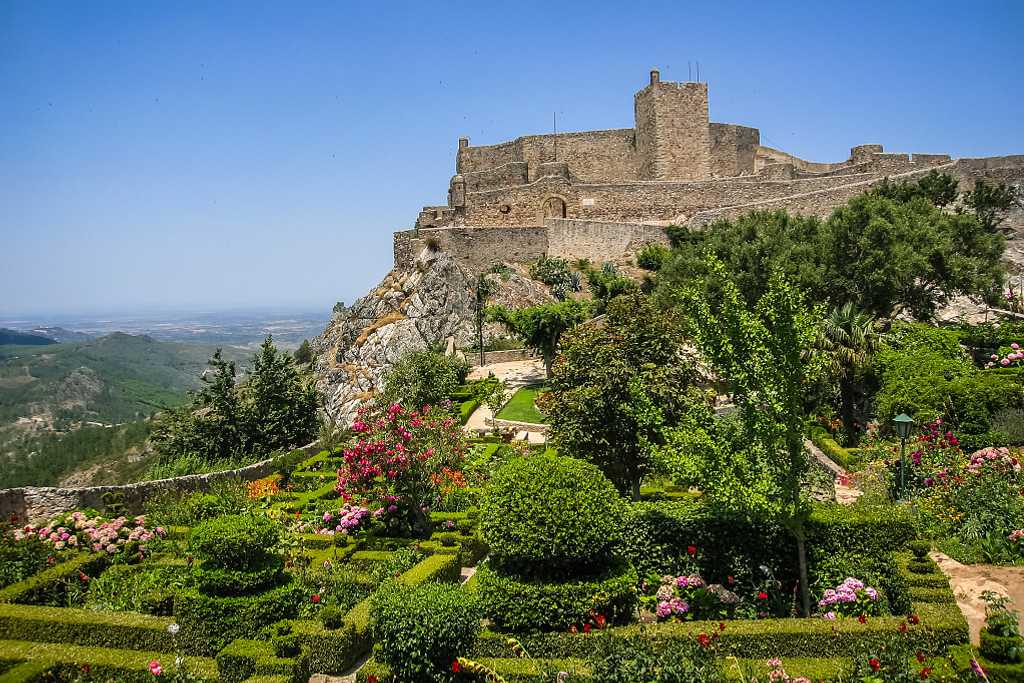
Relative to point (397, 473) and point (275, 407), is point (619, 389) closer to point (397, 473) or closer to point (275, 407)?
point (397, 473)

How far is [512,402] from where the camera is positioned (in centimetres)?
2673

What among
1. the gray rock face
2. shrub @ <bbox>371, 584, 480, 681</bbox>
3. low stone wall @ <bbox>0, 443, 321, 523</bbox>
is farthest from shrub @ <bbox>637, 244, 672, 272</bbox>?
shrub @ <bbox>371, 584, 480, 681</bbox>

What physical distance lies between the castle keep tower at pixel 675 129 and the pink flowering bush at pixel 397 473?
1329 inches

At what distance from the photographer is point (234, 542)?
10.5 meters

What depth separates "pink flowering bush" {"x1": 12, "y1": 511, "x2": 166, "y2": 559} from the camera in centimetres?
1356

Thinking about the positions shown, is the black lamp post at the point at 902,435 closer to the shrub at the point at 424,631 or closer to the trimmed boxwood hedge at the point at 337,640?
the shrub at the point at 424,631

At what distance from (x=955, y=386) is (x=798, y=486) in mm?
8451

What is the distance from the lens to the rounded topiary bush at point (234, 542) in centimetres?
1051

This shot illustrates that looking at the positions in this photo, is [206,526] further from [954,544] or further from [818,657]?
[954,544]

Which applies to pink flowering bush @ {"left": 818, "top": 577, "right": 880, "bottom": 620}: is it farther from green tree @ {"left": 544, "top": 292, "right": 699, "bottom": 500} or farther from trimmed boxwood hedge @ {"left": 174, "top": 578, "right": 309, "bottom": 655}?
trimmed boxwood hedge @ {"left": 174, "top": 578, "right": 309, "bottom": 655}

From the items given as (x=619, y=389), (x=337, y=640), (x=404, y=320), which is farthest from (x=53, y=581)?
(x=404, y=320)

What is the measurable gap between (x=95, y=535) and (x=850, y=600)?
12550mm

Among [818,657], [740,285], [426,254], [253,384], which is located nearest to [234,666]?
[818,657]

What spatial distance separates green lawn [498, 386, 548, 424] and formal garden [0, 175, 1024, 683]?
20.5 feet
